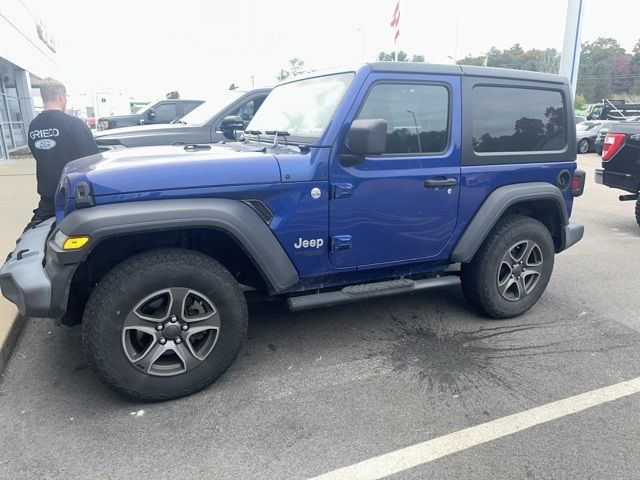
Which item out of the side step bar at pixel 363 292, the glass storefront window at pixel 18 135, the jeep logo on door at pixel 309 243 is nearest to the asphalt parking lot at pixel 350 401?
the side step bar at pixel 363 292

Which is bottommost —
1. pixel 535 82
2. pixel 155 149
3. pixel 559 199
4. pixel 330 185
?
pixel 559 199

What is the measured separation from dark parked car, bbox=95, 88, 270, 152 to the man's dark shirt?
2.00 meters

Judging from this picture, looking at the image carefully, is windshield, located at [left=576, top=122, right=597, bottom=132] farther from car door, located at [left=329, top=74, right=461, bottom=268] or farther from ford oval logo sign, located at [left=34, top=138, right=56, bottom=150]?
ford oval logo sign, located at [left=34, top=138, right=56, bottom=150]

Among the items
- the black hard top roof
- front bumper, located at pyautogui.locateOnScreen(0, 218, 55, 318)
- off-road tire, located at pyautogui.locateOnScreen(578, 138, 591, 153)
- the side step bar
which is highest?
the black hard top roof

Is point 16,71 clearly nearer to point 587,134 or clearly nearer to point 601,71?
point 587,134

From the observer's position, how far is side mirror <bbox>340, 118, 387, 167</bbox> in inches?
115

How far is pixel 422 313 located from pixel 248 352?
5.20 ft

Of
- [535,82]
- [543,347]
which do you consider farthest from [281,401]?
[535,82]

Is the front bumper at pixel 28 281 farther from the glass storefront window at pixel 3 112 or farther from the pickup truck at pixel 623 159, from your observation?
the glass storefront window at pixel 3 112

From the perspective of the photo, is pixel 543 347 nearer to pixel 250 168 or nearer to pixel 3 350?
pixel 250 168

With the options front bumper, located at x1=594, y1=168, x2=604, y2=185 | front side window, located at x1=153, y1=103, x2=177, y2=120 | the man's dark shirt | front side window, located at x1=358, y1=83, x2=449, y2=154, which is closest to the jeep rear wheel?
front side window, located at x1=358, y1=83, x2=449, y2=154

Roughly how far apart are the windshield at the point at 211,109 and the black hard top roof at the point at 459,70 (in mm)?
4005

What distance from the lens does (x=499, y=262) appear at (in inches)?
153

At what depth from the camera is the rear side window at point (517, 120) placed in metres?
3.67
